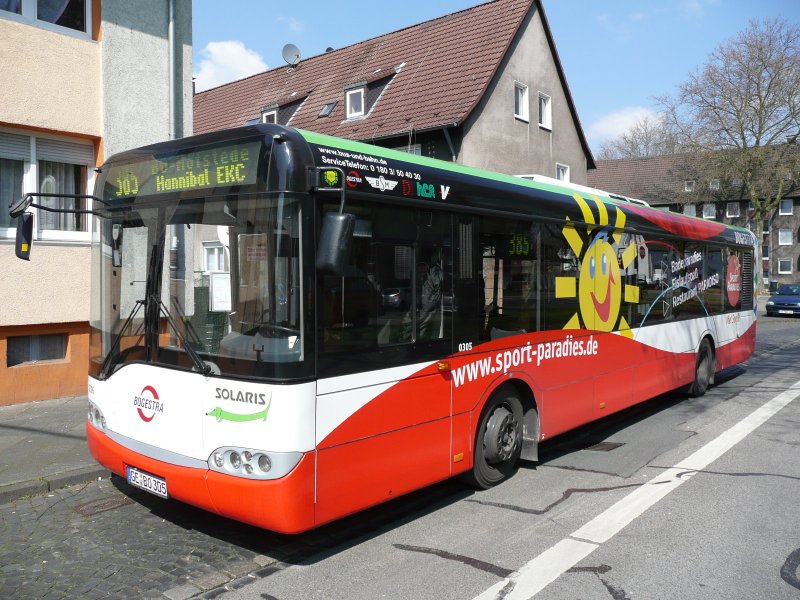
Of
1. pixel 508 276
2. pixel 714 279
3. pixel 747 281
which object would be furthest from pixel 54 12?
pixel 747 281

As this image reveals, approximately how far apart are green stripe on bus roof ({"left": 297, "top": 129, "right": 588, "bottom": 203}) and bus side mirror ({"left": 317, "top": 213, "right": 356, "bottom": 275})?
27.1 inches

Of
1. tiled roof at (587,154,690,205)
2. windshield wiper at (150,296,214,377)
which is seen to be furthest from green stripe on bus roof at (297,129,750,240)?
tiled roof at (587,154,690,205)

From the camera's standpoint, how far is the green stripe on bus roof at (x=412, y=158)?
452cm

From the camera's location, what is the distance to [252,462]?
4.26 meters

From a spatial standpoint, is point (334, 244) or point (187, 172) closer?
point (334, 244)

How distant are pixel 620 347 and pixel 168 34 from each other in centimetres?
812

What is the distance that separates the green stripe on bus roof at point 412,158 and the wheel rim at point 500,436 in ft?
6.66

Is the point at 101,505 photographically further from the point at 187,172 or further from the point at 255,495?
the point at 187,172

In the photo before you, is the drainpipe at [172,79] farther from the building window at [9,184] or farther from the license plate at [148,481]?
the license plate at [148,481]

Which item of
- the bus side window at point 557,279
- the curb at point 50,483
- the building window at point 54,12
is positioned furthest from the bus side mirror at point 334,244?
the building window at point 54,12

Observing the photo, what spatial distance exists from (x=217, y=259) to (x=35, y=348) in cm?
649

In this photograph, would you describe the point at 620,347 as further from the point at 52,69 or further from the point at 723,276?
the point at 52,69

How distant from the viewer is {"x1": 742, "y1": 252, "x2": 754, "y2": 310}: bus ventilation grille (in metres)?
12.6

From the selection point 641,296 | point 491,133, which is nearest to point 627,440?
point 641,296
